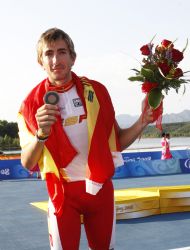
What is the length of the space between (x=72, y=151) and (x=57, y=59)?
0.50 metres

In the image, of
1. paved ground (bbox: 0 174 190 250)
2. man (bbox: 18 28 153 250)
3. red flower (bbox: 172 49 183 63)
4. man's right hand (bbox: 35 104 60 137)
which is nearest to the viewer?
man's right hand (bbox: 35 104 60 137)

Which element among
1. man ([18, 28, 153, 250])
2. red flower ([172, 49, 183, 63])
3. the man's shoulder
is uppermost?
red flower ([172, 49, 183, 63])

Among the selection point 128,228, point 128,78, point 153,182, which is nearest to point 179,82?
point 128,78

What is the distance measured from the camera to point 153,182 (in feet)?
44.0

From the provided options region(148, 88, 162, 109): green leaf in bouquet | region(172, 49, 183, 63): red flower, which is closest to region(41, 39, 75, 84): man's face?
region(148, 88, 162, 109): green leaf in bouquet

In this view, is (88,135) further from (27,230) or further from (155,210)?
(155,210)

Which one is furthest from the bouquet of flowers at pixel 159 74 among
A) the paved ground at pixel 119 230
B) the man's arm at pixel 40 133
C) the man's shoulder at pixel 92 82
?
the paved ground at pixel 119 230

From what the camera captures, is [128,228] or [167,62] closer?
[167,62]

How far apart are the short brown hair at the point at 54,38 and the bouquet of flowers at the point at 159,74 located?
1.22ft

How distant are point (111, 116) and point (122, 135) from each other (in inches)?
5.8

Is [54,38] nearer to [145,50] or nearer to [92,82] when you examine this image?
[92,82]

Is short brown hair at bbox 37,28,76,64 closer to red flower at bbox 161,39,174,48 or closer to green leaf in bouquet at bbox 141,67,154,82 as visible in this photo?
green leaf in bouquet at bbox 141,67,154,82

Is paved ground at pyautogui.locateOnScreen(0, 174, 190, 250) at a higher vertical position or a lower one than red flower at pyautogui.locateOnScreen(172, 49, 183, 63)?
lower

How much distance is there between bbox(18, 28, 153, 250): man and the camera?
7.63 ft
